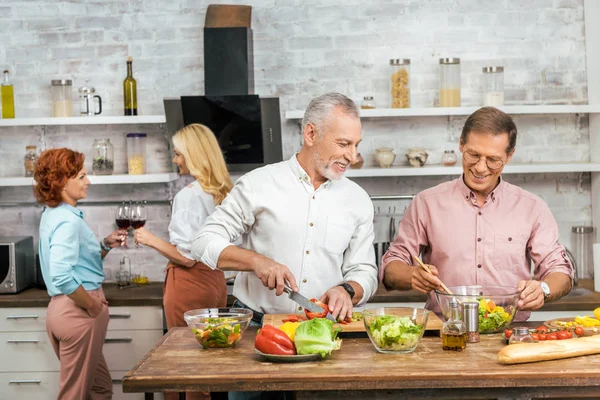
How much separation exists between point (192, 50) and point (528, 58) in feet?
7.24

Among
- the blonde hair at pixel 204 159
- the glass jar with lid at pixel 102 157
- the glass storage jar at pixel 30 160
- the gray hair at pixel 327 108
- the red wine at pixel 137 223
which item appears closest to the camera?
the gray hair at pixel 327 108

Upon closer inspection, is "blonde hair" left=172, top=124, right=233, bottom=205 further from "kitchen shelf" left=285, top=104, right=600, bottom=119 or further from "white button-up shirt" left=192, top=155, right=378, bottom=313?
"white button-up shirt" left=192, top=155, right=378, bottom=313

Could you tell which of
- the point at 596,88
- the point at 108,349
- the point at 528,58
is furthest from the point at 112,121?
the point at 596,88

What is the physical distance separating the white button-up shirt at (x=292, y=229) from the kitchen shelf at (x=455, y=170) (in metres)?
1.86

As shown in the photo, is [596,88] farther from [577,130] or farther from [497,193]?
[497,193]

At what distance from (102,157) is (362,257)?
262cm

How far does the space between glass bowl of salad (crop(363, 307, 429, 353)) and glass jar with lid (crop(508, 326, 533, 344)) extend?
289mm

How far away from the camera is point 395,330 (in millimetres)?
2607

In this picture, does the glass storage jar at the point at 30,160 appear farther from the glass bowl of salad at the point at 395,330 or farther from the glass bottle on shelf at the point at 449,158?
Result: the glass bowl of salad at the point at 395,330

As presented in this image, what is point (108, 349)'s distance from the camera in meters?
4.96

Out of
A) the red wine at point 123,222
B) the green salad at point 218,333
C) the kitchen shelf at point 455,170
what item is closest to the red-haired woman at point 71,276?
the red wine at point 123,222

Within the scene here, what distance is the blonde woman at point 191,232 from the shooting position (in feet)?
14.9

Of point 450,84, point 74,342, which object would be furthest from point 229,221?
point 450,84

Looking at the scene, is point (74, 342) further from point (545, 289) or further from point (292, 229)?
point (545, 289)
